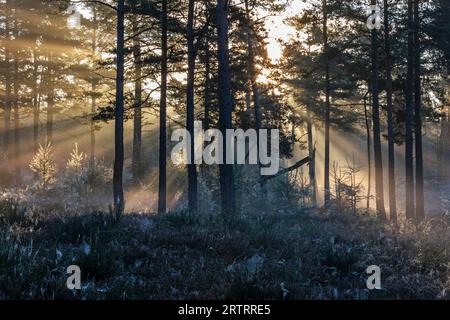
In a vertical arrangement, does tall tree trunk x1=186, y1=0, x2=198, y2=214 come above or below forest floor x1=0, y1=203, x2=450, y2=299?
above

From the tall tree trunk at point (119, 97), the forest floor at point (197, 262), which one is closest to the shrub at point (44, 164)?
the tall tree trunk at point (119, 97)

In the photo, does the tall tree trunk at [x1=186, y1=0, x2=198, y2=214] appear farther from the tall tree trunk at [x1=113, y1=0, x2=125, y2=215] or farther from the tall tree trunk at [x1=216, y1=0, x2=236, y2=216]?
the tall tree trunk at [x1=113, y1=0, x2=125, y2=215]

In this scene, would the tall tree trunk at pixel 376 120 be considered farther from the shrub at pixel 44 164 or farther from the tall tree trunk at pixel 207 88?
the shrub at pixel 44 164

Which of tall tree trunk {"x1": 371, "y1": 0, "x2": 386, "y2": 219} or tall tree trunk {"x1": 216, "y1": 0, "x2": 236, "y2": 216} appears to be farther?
tall tree trunk {"x1": 371, "y1": 0, "x2": 386, "y2": 219}

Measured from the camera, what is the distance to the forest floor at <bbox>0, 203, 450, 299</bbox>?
4.93m

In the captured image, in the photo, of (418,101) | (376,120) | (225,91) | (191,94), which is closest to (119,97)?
(191,94)

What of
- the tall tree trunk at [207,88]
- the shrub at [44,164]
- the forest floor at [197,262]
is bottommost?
the forest floor at [197,262]

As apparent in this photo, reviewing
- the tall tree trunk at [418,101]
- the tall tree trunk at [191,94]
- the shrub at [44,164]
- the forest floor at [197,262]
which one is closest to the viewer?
the forest floor at [197,262]

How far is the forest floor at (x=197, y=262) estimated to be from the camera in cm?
493

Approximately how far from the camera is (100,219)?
8.13 m

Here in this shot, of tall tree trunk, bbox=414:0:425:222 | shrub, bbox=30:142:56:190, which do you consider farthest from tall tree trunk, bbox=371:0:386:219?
shrub, bbox=30:142:56:190

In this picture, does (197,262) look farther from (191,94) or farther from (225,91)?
(191,94)
